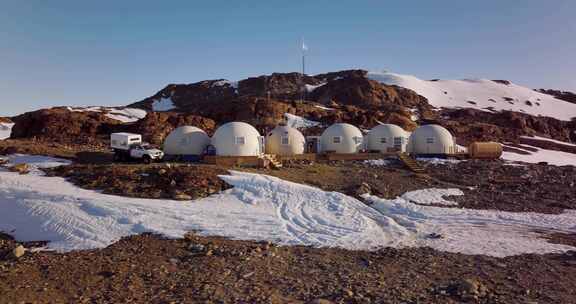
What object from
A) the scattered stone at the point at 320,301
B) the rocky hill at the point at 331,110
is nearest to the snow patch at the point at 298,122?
the rocky hill at the point at 331,110

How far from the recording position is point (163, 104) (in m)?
108

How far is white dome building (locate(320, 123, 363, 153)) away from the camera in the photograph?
1254 inches

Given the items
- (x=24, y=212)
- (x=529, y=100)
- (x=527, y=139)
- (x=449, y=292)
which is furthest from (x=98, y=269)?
(x=529, y=100)

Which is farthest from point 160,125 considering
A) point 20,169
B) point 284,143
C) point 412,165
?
point 412,165

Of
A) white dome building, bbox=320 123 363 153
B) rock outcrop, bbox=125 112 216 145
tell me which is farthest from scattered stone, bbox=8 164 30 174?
rock outcrop, bbox=125 112 216 145

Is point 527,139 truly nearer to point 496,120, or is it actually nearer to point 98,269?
point 496,120

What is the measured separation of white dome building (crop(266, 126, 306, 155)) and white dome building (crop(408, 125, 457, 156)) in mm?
9961

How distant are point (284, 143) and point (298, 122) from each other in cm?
2604

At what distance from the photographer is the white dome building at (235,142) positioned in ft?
86.1

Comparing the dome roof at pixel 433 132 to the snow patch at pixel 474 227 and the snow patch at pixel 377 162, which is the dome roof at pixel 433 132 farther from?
the snow patch at pixel 474 227

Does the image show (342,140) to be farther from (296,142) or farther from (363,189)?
(363,189)

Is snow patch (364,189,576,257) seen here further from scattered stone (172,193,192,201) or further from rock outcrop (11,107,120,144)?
rock outcrop (11,107,120,144)

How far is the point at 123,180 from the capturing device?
56.1 feet

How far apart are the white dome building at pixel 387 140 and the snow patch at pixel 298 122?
20543 millimetres
